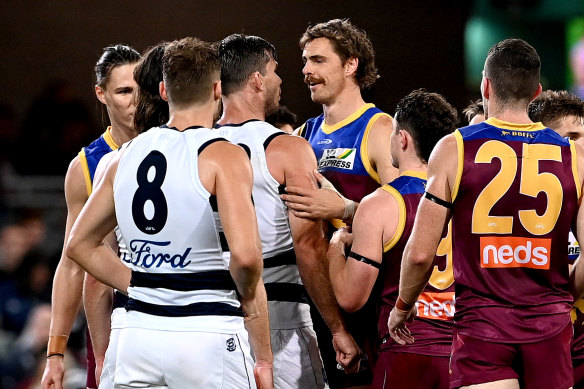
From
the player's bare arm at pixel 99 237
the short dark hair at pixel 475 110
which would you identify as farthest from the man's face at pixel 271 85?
the short dark hair at pixel 475 110

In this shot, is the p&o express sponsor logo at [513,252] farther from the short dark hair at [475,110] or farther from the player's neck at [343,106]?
the short dark hair at [475,110]

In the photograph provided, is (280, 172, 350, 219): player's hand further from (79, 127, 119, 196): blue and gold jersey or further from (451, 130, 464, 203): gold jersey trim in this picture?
(79, 127, 119, 196): blue and gold jersey

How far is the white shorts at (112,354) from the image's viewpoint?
3822mm

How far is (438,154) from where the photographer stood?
3.88m

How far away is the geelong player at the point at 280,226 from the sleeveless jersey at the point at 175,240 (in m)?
0.93

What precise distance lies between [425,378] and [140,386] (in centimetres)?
143

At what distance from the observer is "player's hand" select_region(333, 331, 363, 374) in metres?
4.59

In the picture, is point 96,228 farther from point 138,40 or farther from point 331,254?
point 138,40

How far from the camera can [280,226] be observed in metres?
4.58

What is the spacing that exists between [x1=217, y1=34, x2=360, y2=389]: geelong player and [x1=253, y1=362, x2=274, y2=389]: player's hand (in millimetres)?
533

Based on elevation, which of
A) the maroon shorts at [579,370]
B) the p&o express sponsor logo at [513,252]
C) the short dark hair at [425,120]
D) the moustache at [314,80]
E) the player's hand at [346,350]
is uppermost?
the moustache at [314,80]

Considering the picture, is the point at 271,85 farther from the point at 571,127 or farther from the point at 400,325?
the point at 571,127

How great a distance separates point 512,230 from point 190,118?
1448 millimetres

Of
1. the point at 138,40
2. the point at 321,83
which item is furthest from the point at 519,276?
the point at 138,40
